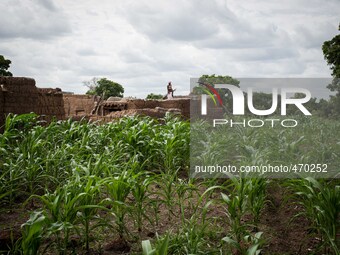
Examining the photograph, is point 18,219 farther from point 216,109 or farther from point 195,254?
point 216,109

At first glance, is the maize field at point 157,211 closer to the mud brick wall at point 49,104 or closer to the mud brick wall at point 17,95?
the mud brick wall at point 17,95

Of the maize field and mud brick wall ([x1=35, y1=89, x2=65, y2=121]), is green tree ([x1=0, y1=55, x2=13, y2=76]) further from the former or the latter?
the maize field

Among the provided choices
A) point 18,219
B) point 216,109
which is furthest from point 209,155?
point 216,109

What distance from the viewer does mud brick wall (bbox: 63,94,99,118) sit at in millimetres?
17500

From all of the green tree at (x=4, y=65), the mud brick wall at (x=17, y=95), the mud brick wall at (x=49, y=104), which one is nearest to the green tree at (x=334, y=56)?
the mud brick wall at (x=49, y=104)

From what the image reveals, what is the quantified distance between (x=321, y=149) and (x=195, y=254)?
3582mm

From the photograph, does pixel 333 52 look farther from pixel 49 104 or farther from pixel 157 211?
pixel 157 211

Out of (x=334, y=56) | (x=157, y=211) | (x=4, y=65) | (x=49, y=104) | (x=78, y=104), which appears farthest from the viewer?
(x=4, y=65)

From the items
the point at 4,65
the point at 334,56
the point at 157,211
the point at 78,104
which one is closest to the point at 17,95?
the point at 157,211

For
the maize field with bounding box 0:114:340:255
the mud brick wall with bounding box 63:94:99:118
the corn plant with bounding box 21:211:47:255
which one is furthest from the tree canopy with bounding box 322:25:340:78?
the corn plant with bounding box 21:211:47:255

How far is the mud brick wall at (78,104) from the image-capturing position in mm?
17500

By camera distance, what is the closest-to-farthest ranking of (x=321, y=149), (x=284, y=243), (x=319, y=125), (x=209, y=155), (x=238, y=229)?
(x=238, y=229), (x=284, y=243), (x=209, y=155), (x=321, y=149), (x=319, y=125)

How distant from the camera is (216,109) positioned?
15711 millimetres

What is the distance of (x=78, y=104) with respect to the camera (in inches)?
699
